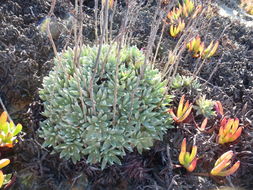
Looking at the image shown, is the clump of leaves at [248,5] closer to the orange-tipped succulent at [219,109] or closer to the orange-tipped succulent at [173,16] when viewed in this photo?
the orange-tipped succulent at [173,16]

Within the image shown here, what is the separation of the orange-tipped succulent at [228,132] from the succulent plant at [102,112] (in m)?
0.51

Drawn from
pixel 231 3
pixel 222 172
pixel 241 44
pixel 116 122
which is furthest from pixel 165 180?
pixel 231 3

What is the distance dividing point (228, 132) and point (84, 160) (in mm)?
1309

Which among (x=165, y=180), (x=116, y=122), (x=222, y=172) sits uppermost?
(x=116, y=122)

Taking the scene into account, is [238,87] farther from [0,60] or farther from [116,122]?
[0,60]

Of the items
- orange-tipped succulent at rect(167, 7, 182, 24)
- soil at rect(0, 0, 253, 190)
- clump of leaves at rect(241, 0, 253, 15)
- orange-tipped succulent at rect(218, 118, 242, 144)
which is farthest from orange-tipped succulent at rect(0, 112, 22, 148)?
clump of leaves at rect(241, 0, 253, 15)

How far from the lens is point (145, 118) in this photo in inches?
102

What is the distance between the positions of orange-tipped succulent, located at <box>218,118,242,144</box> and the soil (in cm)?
11

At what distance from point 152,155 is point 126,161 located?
0.27 metres

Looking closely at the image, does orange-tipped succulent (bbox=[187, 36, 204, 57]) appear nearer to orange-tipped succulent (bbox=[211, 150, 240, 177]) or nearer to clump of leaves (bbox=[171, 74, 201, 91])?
clump of leaves (bbox=[171, 74, 201, 91])

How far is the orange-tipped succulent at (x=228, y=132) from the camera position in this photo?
2.70 meters

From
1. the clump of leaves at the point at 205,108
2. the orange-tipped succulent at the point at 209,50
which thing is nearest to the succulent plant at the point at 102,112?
the clump of leaves at the point at 205,108

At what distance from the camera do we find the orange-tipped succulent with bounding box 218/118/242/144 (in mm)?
2697

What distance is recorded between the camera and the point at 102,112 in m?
2.45
